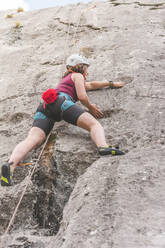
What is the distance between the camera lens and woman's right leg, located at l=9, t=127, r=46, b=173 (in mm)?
3160

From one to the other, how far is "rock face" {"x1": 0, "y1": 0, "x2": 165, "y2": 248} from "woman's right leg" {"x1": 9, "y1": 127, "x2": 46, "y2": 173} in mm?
171

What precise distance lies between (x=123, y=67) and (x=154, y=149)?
2.35 m

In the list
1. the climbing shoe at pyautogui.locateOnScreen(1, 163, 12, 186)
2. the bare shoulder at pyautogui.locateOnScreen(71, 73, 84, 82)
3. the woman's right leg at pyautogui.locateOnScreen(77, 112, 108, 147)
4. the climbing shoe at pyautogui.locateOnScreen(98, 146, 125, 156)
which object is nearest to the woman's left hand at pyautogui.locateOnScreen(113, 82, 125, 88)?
the bare shoulder at pyautogui.locateOnScreen(71, 73, 84, 82)

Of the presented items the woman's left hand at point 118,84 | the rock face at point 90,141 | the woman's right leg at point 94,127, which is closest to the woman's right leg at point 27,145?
the rock face at point 90,141

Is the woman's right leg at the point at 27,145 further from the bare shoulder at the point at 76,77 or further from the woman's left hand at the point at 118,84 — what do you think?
the woman's left hand at the point at 118,84

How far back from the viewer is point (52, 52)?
6102mm

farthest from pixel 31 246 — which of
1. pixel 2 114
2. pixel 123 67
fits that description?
pixel 123 67

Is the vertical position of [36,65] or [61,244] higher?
[36,65]

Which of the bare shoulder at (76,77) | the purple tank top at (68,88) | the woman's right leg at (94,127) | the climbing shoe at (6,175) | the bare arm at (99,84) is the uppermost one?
the bare shoulder at (76,77)

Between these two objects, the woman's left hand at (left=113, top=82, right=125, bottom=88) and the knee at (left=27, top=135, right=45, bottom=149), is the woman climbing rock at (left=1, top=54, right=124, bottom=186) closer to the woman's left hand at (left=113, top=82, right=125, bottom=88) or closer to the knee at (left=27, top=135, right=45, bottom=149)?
the knee at (left=27, top=135, right=45, bottom=149)

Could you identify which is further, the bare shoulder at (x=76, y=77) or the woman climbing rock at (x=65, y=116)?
the bare shoulder at (x=76, y=77)

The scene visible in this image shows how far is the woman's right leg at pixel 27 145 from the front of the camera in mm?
3160

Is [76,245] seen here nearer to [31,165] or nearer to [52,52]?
[31,165]

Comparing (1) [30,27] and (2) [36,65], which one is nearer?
(2) [36,65]
